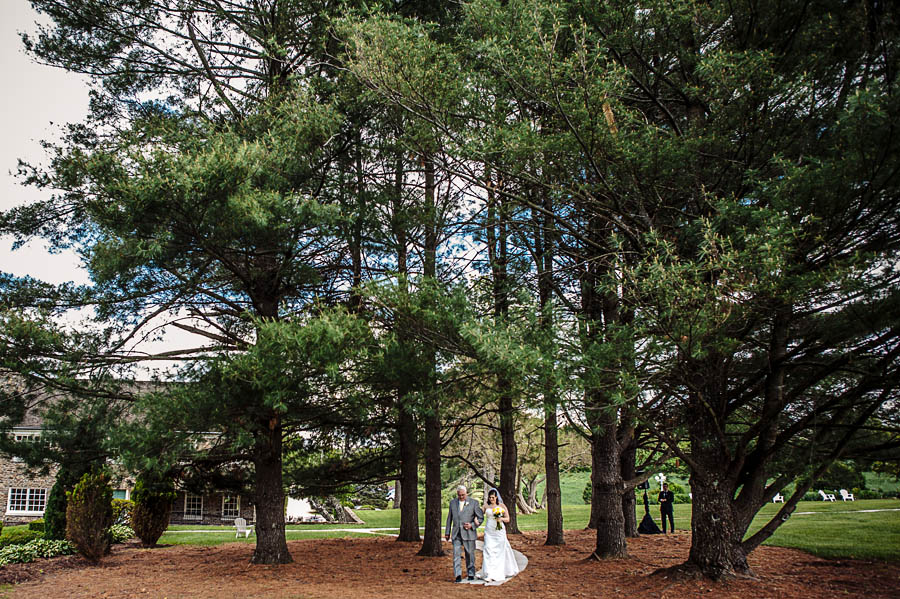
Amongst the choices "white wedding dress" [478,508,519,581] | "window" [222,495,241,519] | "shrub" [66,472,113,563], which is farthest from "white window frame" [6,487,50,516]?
"white wedding dress" [478,508,519,581]

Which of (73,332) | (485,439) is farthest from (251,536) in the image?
(73,332)

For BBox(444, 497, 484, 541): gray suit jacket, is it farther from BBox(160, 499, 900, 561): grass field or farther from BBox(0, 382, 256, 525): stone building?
BBox(0, 382, 256, 525): stone building

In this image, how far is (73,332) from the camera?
923 cm

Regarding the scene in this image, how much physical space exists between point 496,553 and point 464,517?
2.37 feet

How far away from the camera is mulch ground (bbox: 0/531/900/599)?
7227mm

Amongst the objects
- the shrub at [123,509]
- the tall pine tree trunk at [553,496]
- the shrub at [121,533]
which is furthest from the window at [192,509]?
the tall pine tree trunk at [553,496]

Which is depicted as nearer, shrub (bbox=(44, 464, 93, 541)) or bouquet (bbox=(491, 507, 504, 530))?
bouquet (bbox=(491, 507, 504, 530))

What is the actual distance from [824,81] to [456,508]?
741 cm

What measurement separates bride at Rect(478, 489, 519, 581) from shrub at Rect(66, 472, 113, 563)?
25.0 ft

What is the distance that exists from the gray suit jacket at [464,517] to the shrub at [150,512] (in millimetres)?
8542

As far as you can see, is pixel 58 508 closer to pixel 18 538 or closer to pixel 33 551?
pixel 33 551

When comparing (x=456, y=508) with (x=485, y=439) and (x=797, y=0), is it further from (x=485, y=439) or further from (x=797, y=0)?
(x=485, y=439)

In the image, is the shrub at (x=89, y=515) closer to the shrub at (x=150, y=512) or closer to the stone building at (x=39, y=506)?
the shrub at (x=150, y=512)

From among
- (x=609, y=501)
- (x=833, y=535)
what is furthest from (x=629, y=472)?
(x=833, y=535)
